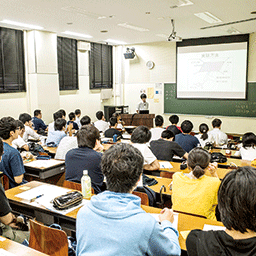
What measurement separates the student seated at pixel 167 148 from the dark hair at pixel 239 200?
3057 mm

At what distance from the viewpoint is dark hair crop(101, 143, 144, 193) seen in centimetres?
146

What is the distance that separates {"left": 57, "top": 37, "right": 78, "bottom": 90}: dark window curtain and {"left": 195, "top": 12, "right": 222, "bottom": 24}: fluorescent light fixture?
4.64 metres

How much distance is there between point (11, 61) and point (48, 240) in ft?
22.6

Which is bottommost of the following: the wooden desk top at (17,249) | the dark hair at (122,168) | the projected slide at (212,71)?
the wooden desk top at (17,249)

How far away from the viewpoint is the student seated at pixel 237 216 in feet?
3.82

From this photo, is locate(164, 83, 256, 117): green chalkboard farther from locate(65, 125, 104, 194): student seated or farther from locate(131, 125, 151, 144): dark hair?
locate(65, 125, 104, 194): student seated

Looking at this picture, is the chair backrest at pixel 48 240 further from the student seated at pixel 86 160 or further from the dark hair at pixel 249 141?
the dark hair at pixel 249 141

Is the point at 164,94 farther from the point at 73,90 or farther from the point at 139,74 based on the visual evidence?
the point at 73,90

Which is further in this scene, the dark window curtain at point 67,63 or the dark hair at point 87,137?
the dark window curtain at point 67,63

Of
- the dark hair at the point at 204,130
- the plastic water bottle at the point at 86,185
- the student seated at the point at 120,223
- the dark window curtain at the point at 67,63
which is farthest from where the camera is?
the dark window curtain at the point at 67,63

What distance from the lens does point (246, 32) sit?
28.7 feet

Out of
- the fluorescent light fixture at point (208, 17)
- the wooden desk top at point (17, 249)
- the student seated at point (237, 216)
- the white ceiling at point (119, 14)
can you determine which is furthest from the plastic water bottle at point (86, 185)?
the fluorescent light fixture at point (208, 17)

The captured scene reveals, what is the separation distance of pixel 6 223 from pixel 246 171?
6.34 feet

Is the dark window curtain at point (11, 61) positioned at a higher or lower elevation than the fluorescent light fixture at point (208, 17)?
lower
